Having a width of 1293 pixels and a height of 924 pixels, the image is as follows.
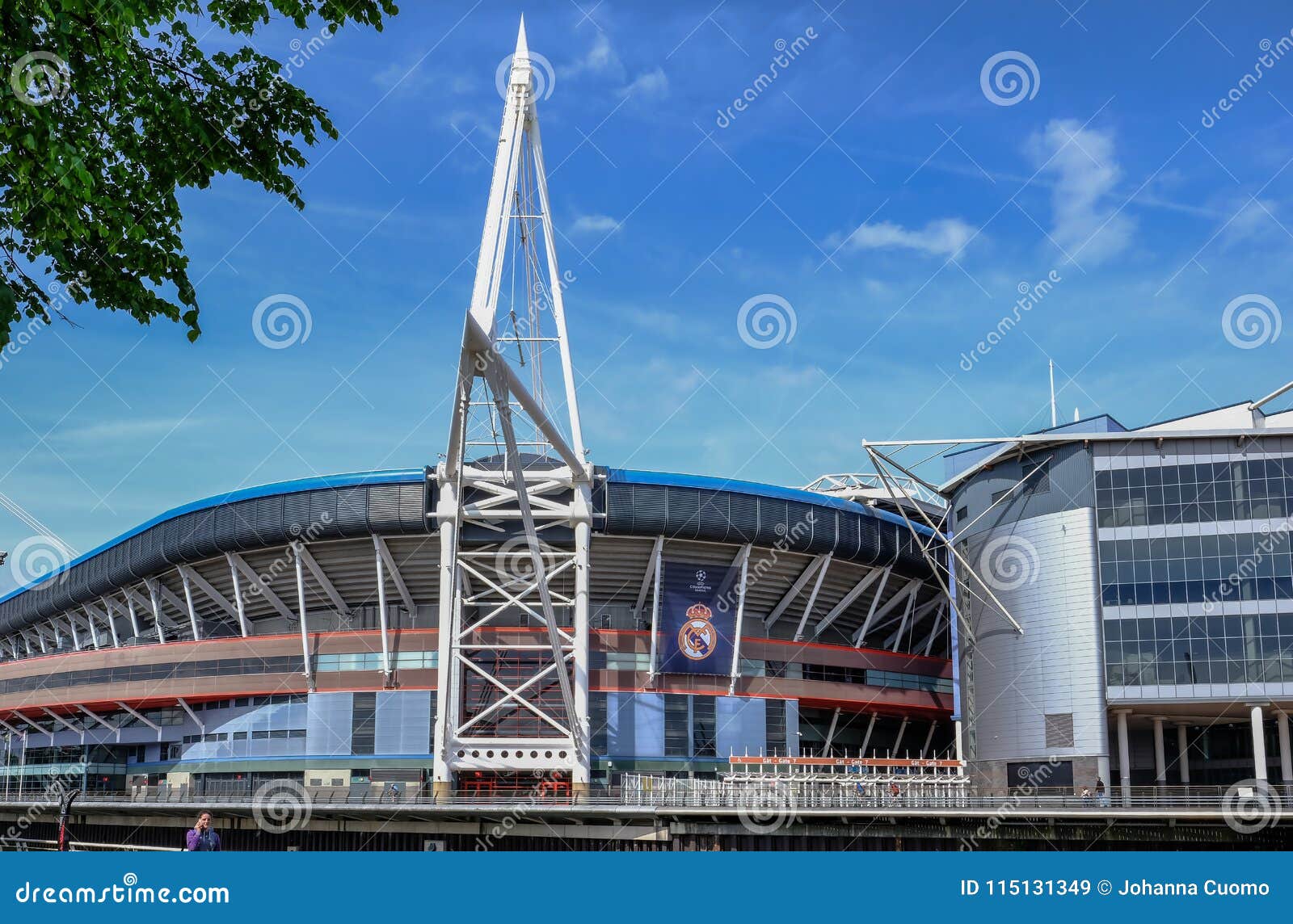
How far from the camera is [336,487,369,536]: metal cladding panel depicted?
61.6m

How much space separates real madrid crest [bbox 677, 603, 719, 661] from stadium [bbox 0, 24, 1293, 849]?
178mm

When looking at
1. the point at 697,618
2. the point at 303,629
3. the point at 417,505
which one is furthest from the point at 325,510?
the point at 697,618

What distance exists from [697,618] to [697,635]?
34.5 inches

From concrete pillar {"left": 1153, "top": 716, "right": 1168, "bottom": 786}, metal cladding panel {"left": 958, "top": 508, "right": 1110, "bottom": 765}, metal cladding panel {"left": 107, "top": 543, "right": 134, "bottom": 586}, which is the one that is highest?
metal cladding panel {"left": 107, "top": 543, "right": 134, "bottom": 586}

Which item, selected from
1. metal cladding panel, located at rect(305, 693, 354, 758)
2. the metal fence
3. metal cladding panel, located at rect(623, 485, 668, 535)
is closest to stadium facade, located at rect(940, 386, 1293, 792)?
the metal fence

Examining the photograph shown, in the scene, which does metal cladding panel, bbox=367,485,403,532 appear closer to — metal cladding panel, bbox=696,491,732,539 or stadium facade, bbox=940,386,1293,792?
metal cladding panel, bbox=696,491,732,539

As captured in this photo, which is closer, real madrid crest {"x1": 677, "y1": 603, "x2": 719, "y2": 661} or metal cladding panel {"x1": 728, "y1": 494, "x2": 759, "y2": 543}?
real madrid crest {"x1": 677, "y1": 603, "x2": 719, "y2": 661}

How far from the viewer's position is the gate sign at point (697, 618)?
62.4 m

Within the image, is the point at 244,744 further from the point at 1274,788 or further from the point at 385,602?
the point at 1274,788

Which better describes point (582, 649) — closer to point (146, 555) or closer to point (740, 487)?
point (740, 487)

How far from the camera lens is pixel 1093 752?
52.0 metres

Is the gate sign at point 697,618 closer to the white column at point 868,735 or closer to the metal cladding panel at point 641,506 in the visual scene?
the metal cladding panel at point 641,506

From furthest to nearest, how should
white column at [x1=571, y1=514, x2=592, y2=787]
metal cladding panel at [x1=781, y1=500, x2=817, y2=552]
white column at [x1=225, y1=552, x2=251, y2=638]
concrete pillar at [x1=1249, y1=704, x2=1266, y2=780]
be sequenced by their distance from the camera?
white column at [x1=225, y1=552, x2=251, y2=638], metal cladding panel at [x1=781, y1=500, x2=817, y2=552], white column at [x1=571, y1=514, x2=592, y2=787], concrete pillar at [x1=1249, y1=704, x2=1266, y2=780]

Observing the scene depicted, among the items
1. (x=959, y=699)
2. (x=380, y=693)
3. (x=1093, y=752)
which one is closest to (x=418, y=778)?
(x=380, y=693)
